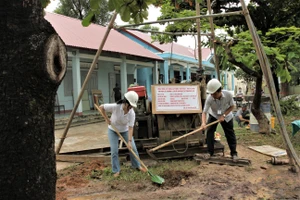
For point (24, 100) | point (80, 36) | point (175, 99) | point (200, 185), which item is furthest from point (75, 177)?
point (80, 36)

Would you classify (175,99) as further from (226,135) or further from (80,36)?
(80,36)

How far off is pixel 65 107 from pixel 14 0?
509 inches

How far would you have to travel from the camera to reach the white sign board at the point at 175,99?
600 cm

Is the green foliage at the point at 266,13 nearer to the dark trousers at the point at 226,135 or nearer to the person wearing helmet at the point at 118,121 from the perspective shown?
the dark trousers at the point at 226,135

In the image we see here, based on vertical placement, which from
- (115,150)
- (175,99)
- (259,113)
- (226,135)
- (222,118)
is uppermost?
(175,99)

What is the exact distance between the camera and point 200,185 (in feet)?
14.5

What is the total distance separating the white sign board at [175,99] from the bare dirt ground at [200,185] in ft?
4.18

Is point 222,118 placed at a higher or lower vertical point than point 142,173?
higher

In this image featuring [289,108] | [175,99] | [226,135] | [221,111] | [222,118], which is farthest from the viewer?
[289,108]

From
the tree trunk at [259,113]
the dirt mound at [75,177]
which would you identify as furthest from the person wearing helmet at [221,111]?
the tree trunk at [259,113]

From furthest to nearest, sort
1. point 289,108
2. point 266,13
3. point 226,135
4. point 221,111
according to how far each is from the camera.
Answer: point 289,108, point 266,13, point 226,135, point 221,111

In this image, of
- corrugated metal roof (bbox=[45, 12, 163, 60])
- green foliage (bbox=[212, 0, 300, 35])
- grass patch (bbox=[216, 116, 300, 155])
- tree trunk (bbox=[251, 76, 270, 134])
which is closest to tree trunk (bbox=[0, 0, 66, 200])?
grass patch (bbox=[216, 116, 300, 155])

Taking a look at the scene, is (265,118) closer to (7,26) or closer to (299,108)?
(299,108)

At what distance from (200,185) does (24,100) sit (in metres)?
3.55
